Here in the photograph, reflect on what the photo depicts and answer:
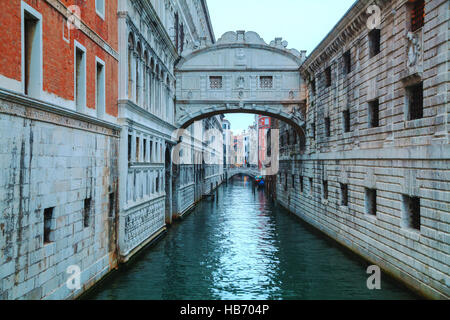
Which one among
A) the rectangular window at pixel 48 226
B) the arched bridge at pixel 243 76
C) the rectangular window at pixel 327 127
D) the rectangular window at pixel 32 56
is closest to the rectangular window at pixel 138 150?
the rectangular window at pixel 48 226

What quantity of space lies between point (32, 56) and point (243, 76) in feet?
53.4

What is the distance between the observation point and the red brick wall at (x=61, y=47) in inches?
264

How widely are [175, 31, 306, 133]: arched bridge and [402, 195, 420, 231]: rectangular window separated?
40.3 feet

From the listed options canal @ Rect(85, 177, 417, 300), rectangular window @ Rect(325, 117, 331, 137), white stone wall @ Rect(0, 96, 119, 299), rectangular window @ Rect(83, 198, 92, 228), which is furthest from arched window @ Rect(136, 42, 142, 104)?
rectangular window @ Rect(325, 117, 331, 137)

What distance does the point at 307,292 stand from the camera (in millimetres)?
→ 11102

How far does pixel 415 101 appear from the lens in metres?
11.2

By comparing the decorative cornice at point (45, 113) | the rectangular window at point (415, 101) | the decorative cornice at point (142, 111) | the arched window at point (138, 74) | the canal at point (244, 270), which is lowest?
the canal at point (244, 270)

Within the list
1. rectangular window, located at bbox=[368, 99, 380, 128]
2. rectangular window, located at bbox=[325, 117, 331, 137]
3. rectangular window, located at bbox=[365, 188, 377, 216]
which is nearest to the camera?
rectangular window, located at bbox=[368, 99, 380, 128]

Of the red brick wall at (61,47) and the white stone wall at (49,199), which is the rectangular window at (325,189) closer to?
the red brick wall at (61,47)

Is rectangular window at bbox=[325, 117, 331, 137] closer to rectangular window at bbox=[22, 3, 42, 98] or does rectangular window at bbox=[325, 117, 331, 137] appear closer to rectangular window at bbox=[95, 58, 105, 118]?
rectangular window at bbox=[95, 58, 105, 118]

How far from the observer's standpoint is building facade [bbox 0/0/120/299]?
6.80m

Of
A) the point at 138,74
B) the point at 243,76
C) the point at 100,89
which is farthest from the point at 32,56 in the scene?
the point at 243,76

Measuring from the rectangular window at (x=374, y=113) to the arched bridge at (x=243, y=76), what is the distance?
901 cm

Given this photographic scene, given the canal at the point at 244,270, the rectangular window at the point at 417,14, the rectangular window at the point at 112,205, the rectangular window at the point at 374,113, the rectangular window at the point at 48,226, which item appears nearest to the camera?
the rectangular window at the point at 48,226
